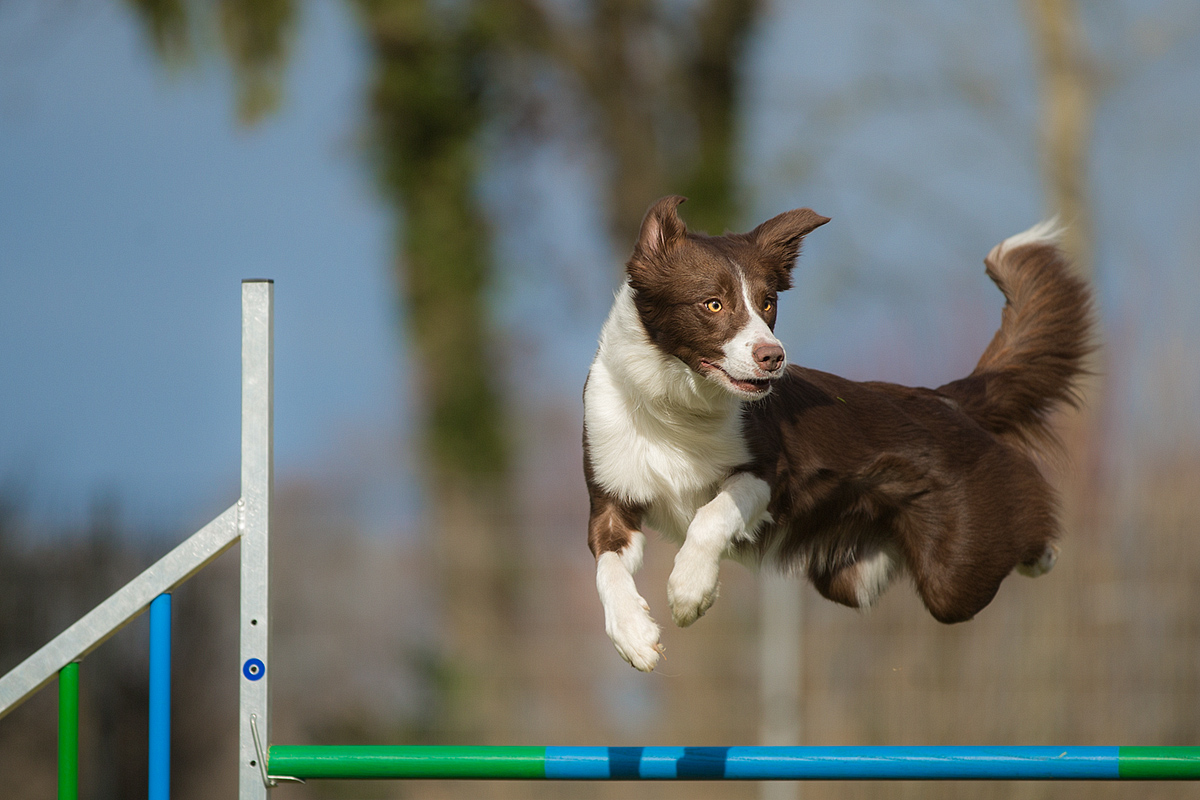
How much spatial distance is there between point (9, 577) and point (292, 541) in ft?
5.24

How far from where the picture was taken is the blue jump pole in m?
2.86

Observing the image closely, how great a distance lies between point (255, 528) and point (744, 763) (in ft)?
4.20

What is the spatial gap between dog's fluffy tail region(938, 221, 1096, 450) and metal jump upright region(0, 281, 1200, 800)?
1.21m

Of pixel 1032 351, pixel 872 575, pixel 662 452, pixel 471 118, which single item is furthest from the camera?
pixel 471 118

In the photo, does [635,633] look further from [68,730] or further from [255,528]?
[68,730]

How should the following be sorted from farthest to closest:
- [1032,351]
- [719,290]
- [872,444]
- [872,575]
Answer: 1. [1032,351]
2. [872,575]
3. [872,444]
4. [719,290]

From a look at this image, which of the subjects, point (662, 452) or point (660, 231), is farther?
point (662, 452)

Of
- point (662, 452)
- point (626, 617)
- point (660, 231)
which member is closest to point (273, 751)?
point (626, 617)

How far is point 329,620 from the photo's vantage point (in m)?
7.52

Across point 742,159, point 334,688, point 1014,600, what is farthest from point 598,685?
point 742,159

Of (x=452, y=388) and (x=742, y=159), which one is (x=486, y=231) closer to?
(x=452, y=388)

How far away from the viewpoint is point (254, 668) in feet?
9.29

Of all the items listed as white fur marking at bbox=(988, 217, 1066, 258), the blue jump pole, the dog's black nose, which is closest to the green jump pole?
the blue jump pole

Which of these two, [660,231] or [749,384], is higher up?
[660,231]
